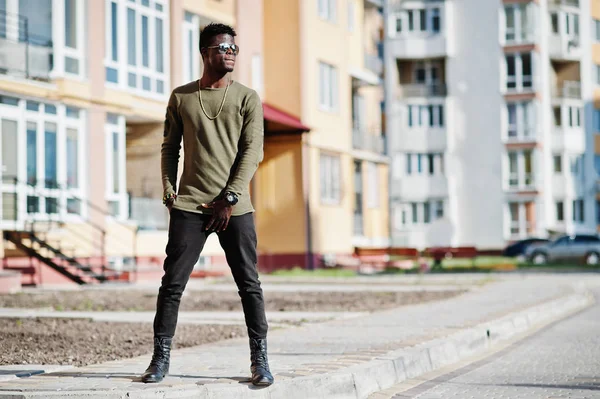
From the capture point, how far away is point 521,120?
65625 millimetres

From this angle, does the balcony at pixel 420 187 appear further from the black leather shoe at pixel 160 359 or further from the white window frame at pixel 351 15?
the black leather shoe at pixel 160 359

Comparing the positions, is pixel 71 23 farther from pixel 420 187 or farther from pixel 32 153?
pixel 420 187

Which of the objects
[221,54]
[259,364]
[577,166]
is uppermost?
[577,166]

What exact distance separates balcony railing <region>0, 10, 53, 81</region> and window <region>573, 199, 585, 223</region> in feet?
157

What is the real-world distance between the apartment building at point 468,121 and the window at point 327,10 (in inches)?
1009

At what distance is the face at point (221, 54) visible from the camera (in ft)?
23.5

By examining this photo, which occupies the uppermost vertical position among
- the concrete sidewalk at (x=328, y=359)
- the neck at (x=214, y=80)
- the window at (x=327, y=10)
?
the window at (x=327, y=10)

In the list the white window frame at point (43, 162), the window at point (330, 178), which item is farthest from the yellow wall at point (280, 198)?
the white window frame at point (43, 162)

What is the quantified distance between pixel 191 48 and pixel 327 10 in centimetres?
882

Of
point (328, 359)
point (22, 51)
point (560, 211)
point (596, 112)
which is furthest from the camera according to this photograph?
point (596, 112)

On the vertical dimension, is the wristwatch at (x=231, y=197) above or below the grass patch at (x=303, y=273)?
above

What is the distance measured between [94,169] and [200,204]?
67.6 ft

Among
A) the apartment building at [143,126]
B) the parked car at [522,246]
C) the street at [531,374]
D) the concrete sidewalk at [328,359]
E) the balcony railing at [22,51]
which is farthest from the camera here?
the parked car at [522,246]

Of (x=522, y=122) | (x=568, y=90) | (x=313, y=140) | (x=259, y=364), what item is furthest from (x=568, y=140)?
(x=259, y=364)
